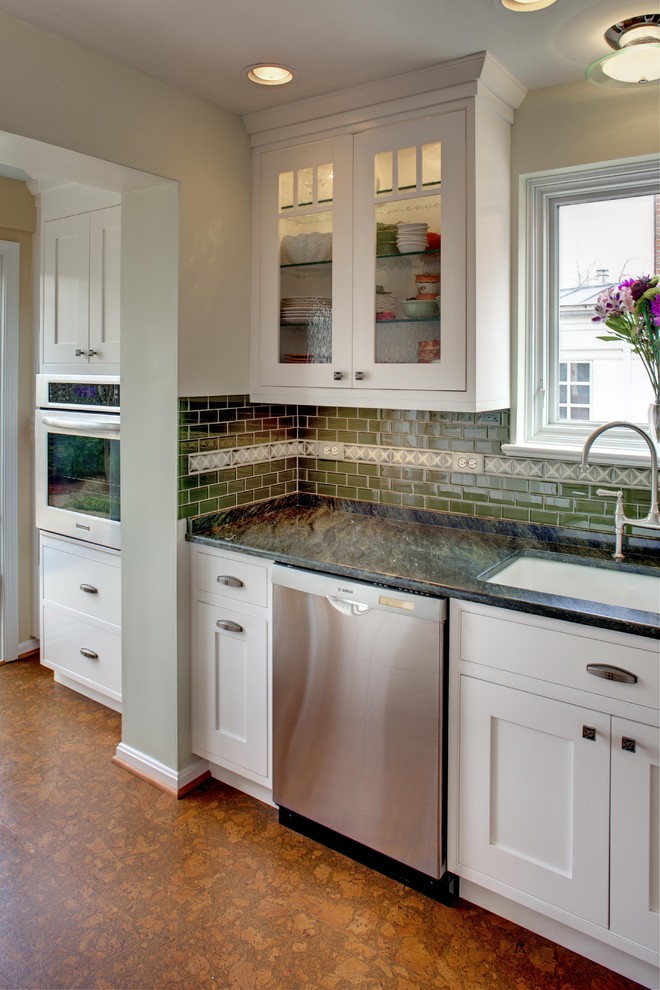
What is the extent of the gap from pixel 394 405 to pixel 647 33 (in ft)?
4.11

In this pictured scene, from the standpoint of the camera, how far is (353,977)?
1804mm

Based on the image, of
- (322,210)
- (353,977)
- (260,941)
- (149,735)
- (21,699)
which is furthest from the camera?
(21,699)

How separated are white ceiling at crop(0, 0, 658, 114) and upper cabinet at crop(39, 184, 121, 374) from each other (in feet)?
A: 3.06

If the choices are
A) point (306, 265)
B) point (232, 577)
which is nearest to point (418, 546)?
point (232, 577)

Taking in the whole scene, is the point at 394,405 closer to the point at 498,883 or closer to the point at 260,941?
the point at 498,883

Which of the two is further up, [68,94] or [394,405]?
[68,94]

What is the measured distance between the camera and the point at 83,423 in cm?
313

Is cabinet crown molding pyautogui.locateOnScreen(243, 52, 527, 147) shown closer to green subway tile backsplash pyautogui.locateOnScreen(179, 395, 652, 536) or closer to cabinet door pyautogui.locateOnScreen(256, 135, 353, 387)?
cabinet door pyautogui.locateOnScreen(256, 135, 353, 387)

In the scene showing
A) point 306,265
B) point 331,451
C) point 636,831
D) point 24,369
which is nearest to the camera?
point 636,831

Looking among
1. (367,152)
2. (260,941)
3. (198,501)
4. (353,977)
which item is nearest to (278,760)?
(260,941)

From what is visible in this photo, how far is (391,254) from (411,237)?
9cm

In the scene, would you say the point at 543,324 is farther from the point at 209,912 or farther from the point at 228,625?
the point at 209,912

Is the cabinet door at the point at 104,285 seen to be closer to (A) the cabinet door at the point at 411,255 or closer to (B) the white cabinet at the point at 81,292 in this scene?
(B) the white cabinet at the point at 81,292

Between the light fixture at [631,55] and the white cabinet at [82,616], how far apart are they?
2.50 m
